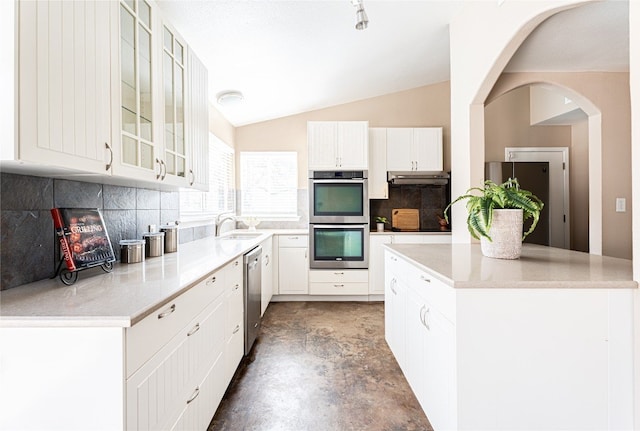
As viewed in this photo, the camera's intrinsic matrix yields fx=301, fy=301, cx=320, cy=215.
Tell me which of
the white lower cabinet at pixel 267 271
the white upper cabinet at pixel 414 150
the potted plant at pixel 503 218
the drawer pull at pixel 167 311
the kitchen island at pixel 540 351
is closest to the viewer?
the drawer pull at pixel 167 311

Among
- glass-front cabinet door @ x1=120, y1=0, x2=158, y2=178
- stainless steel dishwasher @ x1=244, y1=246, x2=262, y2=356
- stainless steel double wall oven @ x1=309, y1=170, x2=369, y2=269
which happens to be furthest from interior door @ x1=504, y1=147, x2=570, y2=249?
glass-front cabinet door @ x1=120, y1=0, x2=158, y2=178

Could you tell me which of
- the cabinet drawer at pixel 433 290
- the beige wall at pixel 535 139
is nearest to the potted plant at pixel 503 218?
the cabinet drawer at pixel 433 290

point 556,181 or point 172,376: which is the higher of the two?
point 556,181

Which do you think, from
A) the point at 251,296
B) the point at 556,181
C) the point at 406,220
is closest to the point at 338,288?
the point at 406,220

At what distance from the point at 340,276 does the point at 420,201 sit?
5.24 feet

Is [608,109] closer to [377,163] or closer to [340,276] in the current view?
[377,163]

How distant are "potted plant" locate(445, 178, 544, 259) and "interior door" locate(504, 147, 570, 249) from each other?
2.95 metres

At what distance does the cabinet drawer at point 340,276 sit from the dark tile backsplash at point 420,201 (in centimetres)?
95

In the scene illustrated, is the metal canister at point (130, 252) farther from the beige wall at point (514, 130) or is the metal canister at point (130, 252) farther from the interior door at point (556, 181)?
the interior door at point (556, 181)

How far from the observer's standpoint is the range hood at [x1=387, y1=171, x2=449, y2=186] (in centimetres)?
379

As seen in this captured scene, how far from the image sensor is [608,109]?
233 cm

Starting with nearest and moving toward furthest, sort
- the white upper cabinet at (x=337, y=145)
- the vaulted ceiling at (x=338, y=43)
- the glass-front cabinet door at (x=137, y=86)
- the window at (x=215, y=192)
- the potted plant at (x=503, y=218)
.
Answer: the glass-front cabinet door at (x=137, y=86) → the potted plant at (x=503, y=218) → the vaulted ceiling at (x=338, y=43) → the window at (x=215, y=192) → the white upper cabinet at (x=337, y=145)

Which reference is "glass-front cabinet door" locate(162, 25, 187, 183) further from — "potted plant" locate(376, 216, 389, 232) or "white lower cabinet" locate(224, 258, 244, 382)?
"potted plant" locate(376, 216, 389, 232)

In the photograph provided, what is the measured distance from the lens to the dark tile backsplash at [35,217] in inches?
45.4
